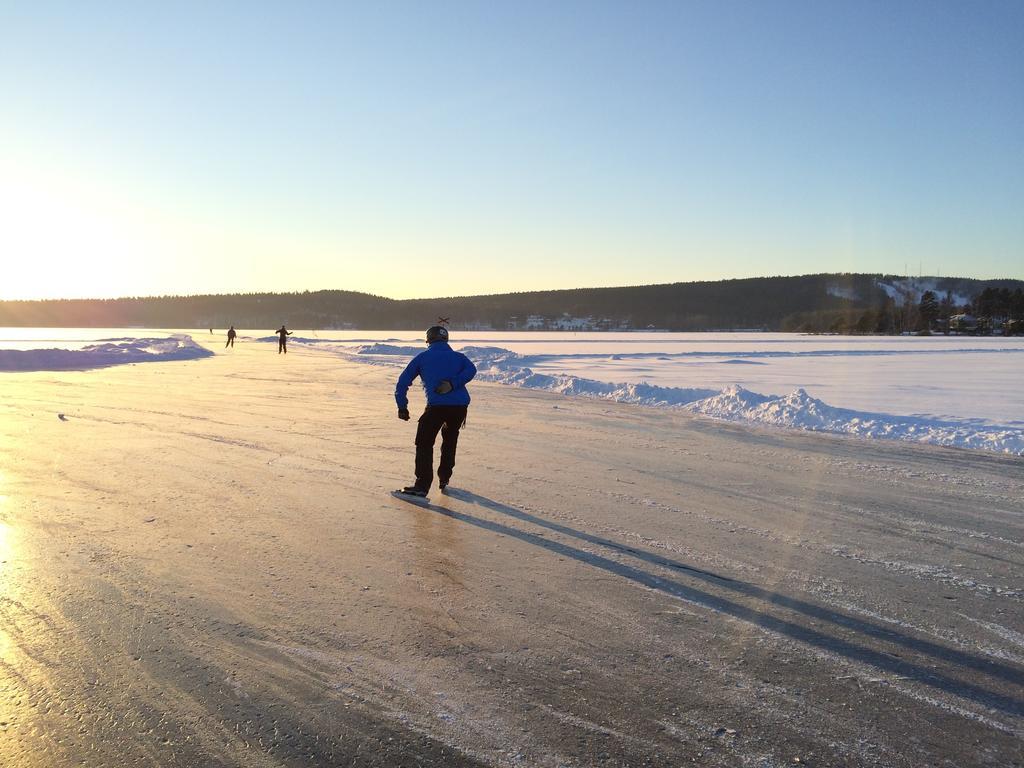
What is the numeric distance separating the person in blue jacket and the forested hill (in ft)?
413

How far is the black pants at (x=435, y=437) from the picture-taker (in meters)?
6.08

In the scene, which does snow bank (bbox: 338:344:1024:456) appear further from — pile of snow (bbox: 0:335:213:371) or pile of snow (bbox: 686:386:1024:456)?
pile of snow (bbox: 0:335:213:371)

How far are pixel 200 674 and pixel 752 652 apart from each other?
245 cm

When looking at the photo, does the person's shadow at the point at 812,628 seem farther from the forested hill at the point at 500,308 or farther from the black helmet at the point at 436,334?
the forested hill at the point at 500,308

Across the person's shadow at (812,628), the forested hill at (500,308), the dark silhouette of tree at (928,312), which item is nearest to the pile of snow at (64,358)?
the person's shadow at (812,628)

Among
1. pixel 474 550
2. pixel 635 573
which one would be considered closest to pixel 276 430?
pixel 474 550

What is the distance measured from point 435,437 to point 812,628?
3.75 meters

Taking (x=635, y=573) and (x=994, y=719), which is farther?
(x=635, y=573)

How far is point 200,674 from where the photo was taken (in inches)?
114

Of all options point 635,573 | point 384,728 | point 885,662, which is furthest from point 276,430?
point 885,662

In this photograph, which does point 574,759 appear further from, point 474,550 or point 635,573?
point 474,550

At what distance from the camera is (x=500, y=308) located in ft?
485

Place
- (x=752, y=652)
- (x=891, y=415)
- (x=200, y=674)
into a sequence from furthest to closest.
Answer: (x=891, y=415)
(x=752, y=652)
(x=200, y=674)

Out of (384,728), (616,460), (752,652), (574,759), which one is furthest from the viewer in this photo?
(616,460)
